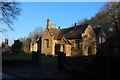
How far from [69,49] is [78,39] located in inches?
158

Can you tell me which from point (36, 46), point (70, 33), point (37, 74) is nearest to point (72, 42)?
point (70, 33)

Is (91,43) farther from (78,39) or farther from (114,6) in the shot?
(114,6)

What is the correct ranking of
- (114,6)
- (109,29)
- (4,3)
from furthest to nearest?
(109,29)
(114,6)
(4,3)

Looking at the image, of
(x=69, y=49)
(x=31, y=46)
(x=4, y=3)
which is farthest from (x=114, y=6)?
(x=31, y=46)

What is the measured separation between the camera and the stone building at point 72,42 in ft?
142

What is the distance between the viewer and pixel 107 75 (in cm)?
579

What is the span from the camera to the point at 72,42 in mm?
44469

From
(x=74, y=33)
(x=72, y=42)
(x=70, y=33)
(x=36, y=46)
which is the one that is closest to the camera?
(x=72, y=42)

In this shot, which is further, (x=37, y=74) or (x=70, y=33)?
(x=70, y=33)

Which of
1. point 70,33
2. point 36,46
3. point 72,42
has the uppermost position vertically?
point 70,33

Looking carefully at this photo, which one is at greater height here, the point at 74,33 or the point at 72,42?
the point at 74,33

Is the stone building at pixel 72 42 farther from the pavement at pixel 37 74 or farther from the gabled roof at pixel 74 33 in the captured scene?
the pavement at pixel 37 74

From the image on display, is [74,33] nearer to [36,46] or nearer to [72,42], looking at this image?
[72,42]

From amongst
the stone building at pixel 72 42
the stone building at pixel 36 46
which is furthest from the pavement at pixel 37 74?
the stone building at pixel 36 46
